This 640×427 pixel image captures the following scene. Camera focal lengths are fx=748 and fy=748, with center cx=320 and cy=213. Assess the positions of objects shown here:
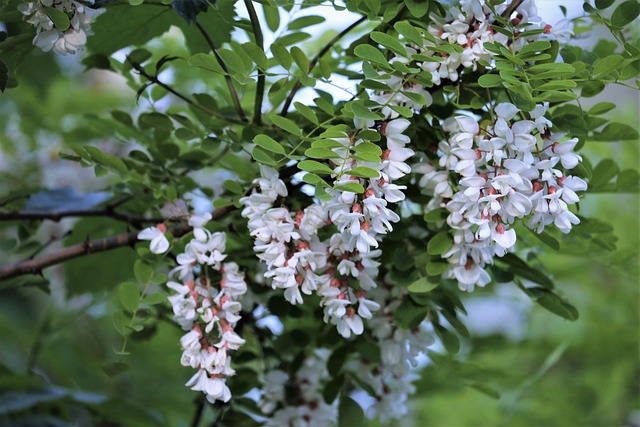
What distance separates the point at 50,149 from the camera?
44.7 inches

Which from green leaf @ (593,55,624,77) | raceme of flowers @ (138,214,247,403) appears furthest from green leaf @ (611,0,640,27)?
raceme of flowers @ (138,214,247,403)

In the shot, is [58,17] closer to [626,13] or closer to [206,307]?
[206,307]

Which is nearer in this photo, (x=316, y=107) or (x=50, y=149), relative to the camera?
(x=316, y=107)

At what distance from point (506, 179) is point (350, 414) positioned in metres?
0.27

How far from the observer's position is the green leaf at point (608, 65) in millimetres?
415

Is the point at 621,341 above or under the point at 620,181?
under

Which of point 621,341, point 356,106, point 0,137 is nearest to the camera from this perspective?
point 356,106

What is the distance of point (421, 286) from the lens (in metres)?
0.47

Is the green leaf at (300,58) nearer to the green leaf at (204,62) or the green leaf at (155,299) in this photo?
the green leaf at (204,62)

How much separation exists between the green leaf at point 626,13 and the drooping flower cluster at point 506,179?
0.25 feet

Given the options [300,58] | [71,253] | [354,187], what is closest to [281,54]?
[300,58]

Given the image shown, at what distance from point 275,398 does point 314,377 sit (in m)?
0.04

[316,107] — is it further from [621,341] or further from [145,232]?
[621,341]

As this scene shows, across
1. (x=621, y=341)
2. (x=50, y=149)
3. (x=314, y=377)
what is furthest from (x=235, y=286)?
(x=621, y=341)
